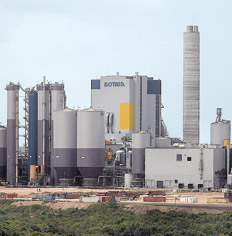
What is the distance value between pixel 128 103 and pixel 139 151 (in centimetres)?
1892

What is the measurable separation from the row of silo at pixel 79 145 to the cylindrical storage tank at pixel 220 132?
18.2m

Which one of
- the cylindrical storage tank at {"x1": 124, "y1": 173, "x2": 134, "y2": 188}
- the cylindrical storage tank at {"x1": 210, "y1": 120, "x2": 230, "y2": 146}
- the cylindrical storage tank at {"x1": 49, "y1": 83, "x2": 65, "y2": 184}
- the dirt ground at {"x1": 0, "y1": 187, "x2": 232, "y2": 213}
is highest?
the cylindrical storage tank at {"x1": 49, "y1": 83, "x2": 65, "y2": 184}

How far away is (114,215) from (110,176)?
39.9 m

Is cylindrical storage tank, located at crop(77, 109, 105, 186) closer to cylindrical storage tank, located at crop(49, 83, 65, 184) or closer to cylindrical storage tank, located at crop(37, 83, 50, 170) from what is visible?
cylindrical storage tank, located at crop(49, 83, 65, 184)

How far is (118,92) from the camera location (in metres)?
147

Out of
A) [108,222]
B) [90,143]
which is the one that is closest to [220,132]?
[90,143]

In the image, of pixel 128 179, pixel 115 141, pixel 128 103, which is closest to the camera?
pixel 128 179

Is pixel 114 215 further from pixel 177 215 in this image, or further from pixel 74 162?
pixel 74 162

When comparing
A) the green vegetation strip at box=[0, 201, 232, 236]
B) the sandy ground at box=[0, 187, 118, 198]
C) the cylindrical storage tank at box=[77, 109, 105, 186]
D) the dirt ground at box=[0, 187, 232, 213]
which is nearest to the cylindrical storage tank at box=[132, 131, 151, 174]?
the cylindrical storage tank at box=[77, 109, 105, 186]

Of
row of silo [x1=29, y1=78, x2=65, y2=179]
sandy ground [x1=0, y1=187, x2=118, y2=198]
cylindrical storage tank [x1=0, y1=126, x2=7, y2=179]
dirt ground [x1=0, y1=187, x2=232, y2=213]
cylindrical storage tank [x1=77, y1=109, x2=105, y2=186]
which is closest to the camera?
dirt ground [x1=0, y1=187, x2=232, y2=213]

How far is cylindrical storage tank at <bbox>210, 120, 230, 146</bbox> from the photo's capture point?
13850 cm

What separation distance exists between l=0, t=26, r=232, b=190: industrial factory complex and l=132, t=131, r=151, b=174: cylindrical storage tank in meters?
0.13

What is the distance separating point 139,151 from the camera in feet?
422

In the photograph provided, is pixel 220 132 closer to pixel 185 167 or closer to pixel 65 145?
pixel 185 167
